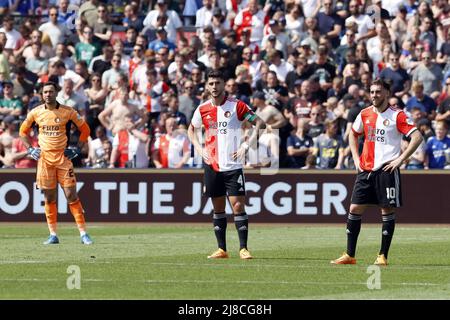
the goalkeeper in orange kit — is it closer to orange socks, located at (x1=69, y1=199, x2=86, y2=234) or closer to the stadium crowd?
orange socks, located at (x1=69, y1=199, x2=86, y2=234)

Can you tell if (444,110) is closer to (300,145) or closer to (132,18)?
(300,145)

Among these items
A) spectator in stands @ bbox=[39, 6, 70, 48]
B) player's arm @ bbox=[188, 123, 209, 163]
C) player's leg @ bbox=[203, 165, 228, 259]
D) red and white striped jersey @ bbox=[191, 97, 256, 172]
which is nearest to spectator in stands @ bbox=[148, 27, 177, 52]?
spectator in stands @ bbox=[39, 6, 70, 48]

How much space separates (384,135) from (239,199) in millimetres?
2165

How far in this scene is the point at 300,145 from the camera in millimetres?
25859

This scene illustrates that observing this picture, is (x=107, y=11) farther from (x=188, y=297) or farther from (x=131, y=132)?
(x=188, y=297)

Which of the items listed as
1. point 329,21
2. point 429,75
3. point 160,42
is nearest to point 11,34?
point 160,42

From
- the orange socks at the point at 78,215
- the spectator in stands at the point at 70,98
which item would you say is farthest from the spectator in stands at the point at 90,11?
the orange socks at the point at 78,215

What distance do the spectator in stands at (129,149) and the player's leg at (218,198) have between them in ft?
29.1

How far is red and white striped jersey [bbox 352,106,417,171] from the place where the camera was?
16078mm

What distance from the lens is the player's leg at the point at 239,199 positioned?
17047 millimetres

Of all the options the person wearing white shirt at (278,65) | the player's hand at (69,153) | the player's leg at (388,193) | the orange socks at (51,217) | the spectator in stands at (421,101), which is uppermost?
the person wearing white shirt at (278,65)

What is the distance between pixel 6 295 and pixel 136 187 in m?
12.4

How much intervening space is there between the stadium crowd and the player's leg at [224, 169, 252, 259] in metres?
8.21

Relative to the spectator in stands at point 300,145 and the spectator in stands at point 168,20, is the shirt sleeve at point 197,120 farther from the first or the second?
the spectator in stands at point 168,20
